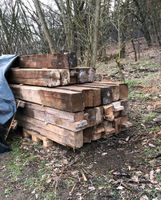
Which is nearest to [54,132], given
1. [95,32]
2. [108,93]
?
[108,93]

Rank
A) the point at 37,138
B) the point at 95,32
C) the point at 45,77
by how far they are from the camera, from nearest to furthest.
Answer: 1. the point at 45,77
2. the point at 37,138
3. the point at 95,32

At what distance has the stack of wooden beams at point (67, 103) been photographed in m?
3.10

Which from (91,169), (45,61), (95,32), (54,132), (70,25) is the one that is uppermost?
(70,25)

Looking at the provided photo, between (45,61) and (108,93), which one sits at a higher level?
(45,61)

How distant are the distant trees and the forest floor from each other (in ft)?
7.63

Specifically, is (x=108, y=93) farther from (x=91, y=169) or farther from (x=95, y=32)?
(x=95, y=32)

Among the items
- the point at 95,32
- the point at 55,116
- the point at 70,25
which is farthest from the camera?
the point at 70,25

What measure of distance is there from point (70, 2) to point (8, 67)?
299 centimetres

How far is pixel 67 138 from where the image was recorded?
318 cm

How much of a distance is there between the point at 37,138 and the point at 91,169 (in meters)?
1.13

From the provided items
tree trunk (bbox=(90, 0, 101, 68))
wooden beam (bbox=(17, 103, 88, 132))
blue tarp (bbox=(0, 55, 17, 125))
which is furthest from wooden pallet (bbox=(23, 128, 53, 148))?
tree trunk (bbox=(90, 0, 101, 68))

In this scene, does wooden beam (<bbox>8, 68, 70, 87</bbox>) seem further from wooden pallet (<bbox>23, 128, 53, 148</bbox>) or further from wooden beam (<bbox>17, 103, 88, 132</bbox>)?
wooden pallet (<bbox>23, 128, 53, 148</bbox>)

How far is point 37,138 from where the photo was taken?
383 cm

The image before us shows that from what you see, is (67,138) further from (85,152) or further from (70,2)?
(70,2)
